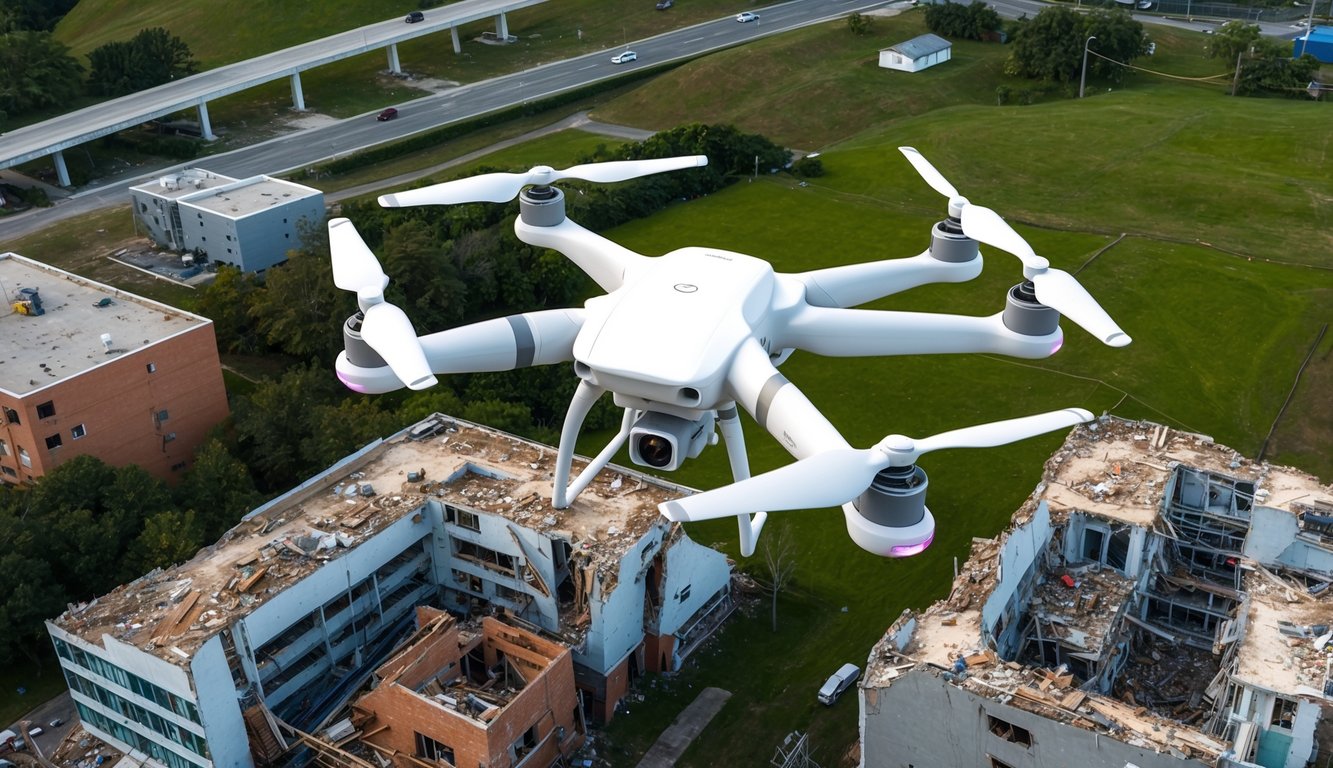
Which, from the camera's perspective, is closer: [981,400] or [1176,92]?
[981,400]

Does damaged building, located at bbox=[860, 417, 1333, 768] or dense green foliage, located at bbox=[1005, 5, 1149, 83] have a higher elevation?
dense green foliage, located at bbox=[1005, 5, 1149, 83]

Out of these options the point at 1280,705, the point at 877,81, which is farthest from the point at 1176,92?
the point at 1280,705

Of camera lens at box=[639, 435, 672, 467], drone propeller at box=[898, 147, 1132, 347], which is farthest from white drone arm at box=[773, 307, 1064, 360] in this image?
camera lens at box=[639, 435, 672, 467]

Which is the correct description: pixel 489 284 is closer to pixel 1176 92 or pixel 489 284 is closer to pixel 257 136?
pixel 257 136

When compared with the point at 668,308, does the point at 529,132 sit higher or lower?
lower

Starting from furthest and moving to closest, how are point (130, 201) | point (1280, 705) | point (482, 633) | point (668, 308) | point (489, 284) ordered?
1. point (130, 201)
2. point (489, 284)
3. point (482, 633)
4. point (1280, 705)
5. point (668, 308)

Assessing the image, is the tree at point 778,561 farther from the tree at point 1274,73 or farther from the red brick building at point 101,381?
the tree at point 1274,73

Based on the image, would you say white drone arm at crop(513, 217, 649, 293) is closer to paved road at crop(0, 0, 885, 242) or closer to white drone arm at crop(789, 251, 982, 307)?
white drone arm at crop(789, 251, 982, 307)
